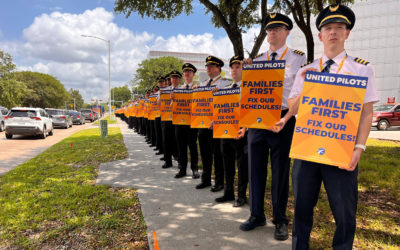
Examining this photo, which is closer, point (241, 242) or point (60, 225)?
point (241, 242)

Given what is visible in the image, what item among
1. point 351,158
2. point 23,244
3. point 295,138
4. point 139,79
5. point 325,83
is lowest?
point 23,244

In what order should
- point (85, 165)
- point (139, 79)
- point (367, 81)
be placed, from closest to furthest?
point (367, 81) < point (85, 165) < point (139, 79)

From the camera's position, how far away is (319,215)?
390cm

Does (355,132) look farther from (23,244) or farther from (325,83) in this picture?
(23,244)

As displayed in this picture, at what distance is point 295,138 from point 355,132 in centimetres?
43

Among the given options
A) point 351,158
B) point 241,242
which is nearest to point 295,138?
point 351,158

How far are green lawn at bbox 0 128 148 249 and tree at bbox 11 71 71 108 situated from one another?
246 ft

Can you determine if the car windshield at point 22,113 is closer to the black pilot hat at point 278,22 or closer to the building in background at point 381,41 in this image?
the black pilot hat at point 278,22

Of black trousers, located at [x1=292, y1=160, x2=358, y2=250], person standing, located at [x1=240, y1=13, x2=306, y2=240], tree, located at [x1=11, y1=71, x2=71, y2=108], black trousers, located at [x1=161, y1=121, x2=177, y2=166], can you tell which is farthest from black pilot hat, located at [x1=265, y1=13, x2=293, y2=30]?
tree, located at [x1=11, y1=71, x2=71, y2=108]

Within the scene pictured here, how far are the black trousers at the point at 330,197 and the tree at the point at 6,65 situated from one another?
193 ft

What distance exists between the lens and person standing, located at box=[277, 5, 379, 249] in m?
2.00

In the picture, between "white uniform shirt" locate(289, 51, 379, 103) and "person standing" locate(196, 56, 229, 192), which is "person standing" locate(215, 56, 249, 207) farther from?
"white uniform shirt" locate(289, 51, 379, 103)

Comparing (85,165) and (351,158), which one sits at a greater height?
(351,158)

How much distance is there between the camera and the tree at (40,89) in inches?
2869
